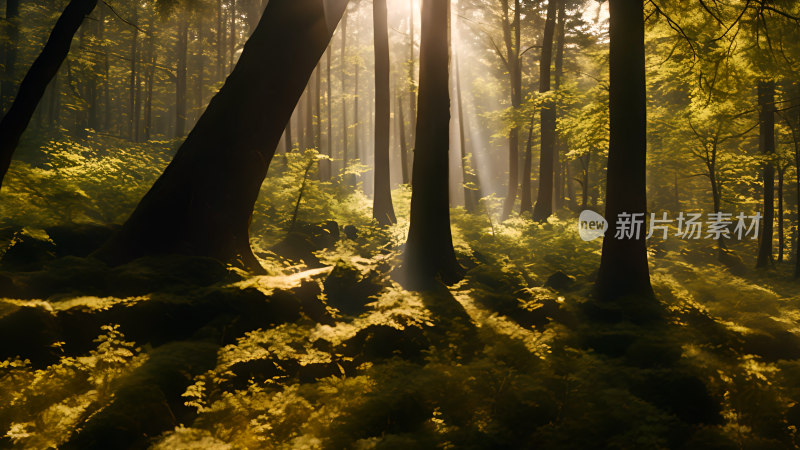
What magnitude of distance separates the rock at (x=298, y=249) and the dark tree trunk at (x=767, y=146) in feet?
50.4

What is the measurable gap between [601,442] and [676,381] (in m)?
1.59

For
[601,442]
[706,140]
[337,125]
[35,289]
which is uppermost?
[337,125]

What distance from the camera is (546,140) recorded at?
19.0 m

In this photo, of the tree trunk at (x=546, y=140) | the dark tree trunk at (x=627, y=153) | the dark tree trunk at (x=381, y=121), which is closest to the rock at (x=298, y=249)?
the dark tree trunk at (x=381, y=121)

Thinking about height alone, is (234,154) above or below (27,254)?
→ above

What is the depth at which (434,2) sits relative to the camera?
959 centimetres

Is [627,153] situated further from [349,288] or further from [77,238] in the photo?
[77,238]

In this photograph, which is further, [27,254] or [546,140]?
[546,140]

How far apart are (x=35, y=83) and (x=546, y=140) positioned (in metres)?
17.6

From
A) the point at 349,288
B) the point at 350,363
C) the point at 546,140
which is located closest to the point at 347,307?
the point at 349,288

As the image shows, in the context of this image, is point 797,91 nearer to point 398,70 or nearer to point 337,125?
point 398,70

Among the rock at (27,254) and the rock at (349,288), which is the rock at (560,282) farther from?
the rock at (27,254)

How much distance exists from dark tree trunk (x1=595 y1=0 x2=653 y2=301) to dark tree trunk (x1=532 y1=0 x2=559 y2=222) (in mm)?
10521

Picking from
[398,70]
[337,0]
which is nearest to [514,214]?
[337,0]
